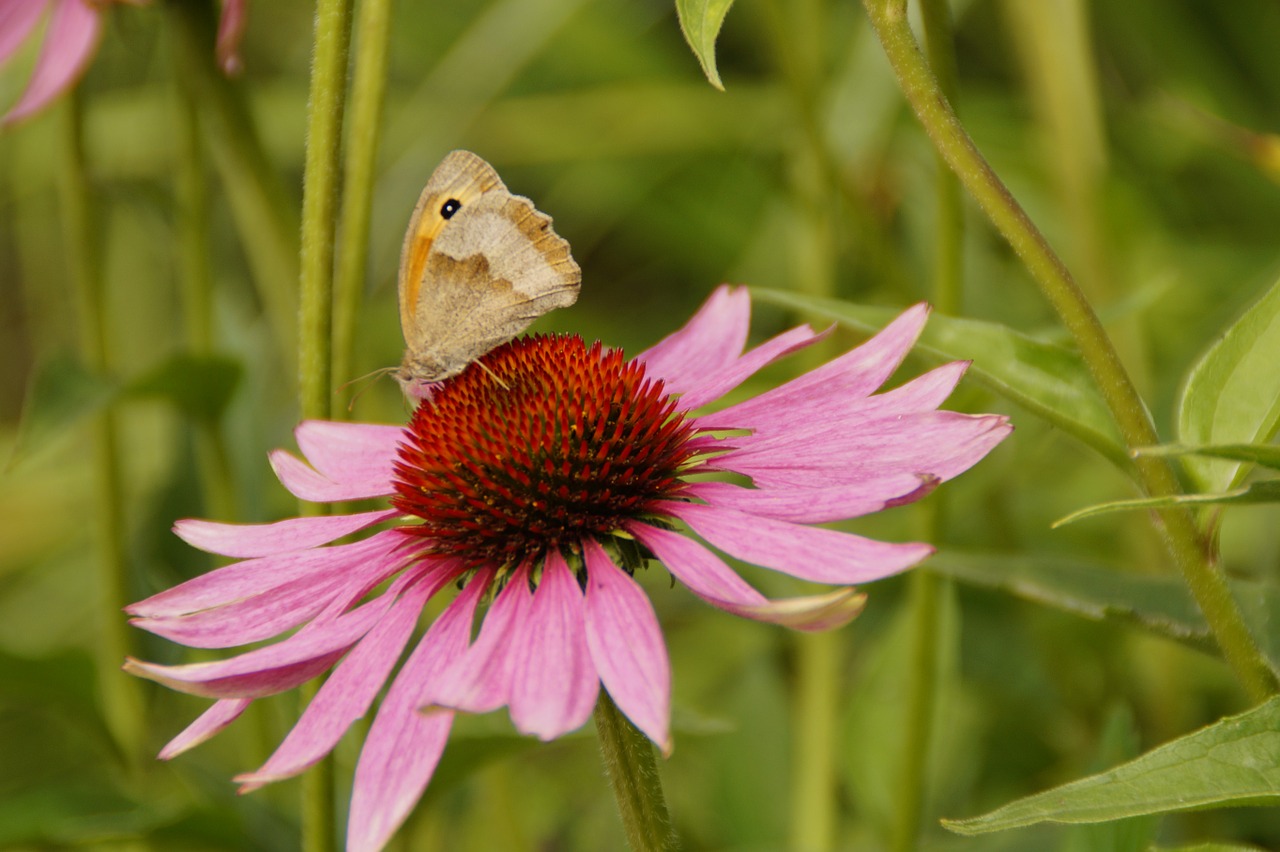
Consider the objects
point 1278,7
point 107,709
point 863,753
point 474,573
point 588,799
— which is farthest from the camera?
point 1278,7

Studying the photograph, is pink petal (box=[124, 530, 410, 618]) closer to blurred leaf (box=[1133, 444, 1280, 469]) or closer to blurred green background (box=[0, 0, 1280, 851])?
blurred green background (box=[0, 0, 1280, 851])

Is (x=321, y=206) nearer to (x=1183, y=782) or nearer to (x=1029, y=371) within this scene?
(x=1029, y=371)

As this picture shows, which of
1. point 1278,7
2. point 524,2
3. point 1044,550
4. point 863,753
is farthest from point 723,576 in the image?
point 1278,7

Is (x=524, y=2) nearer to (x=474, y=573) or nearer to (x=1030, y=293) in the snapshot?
(x=1030, y=293)

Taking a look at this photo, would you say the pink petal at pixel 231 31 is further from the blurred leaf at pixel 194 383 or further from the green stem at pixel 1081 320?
the green stem at pixel 1081 320

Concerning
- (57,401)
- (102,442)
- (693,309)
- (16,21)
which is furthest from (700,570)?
(693,309)

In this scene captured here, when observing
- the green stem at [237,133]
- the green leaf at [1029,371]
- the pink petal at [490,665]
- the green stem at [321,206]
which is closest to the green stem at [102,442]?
the green stem at [237,133]

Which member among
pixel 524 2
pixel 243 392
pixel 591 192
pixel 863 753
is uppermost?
pixel 524 2
